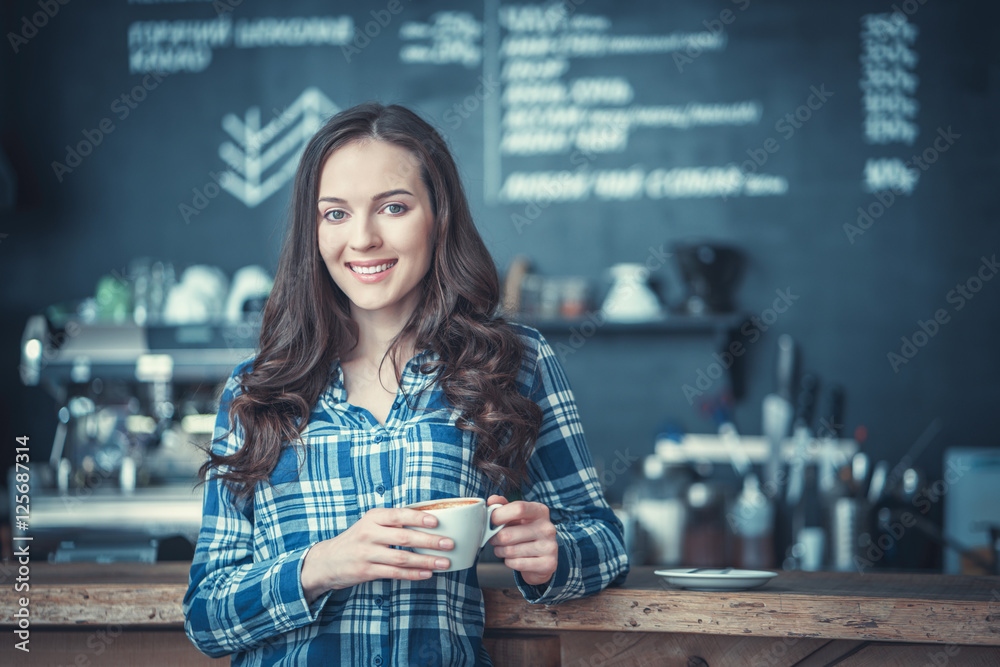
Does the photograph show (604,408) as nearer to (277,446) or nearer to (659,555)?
(659,555)

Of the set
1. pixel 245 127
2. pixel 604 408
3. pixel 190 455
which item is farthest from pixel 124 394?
pixel 604 408

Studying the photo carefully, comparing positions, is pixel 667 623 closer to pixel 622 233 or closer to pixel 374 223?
pixel 374 223

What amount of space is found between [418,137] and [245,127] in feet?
7.49

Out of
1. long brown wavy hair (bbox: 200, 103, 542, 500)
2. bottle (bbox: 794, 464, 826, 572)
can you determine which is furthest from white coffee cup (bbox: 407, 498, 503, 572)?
bottle (bbox: 794, 464, 826, 572)

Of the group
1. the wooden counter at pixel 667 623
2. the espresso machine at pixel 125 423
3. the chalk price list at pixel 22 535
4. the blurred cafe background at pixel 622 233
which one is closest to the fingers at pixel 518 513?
the wooden counter at pixel 667 623

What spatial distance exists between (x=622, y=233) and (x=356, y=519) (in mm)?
2164

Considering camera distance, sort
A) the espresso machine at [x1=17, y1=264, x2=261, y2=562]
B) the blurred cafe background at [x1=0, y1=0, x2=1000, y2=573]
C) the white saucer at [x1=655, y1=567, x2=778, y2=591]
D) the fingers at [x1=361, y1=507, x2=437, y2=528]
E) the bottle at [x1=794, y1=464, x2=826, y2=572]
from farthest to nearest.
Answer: the blurred cafe background at [x1=0, y1=0, x2=1000, y2=573] < the espresso machine at [x1=17, y1=264, x2=261, y2=562] < the bottle at [x1=794, y1=464, x2=826, y2=572] < the white saucer at [x1=655, y1=567, x2=778, y2=591] < the fingers at [x1=361, y1=507, x2=437, y2=528]

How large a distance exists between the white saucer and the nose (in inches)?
20.5

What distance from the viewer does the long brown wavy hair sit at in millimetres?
1017

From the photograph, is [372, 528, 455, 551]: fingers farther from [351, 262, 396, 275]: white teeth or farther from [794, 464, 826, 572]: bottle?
[794, 464, 826, 572]: bottle

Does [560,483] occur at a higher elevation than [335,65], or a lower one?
lower

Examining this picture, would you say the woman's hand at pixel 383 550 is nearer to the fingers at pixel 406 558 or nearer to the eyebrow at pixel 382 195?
the fingers at pixel 406 558

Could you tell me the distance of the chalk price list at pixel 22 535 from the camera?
1.16 meters

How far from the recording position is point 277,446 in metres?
1.00
